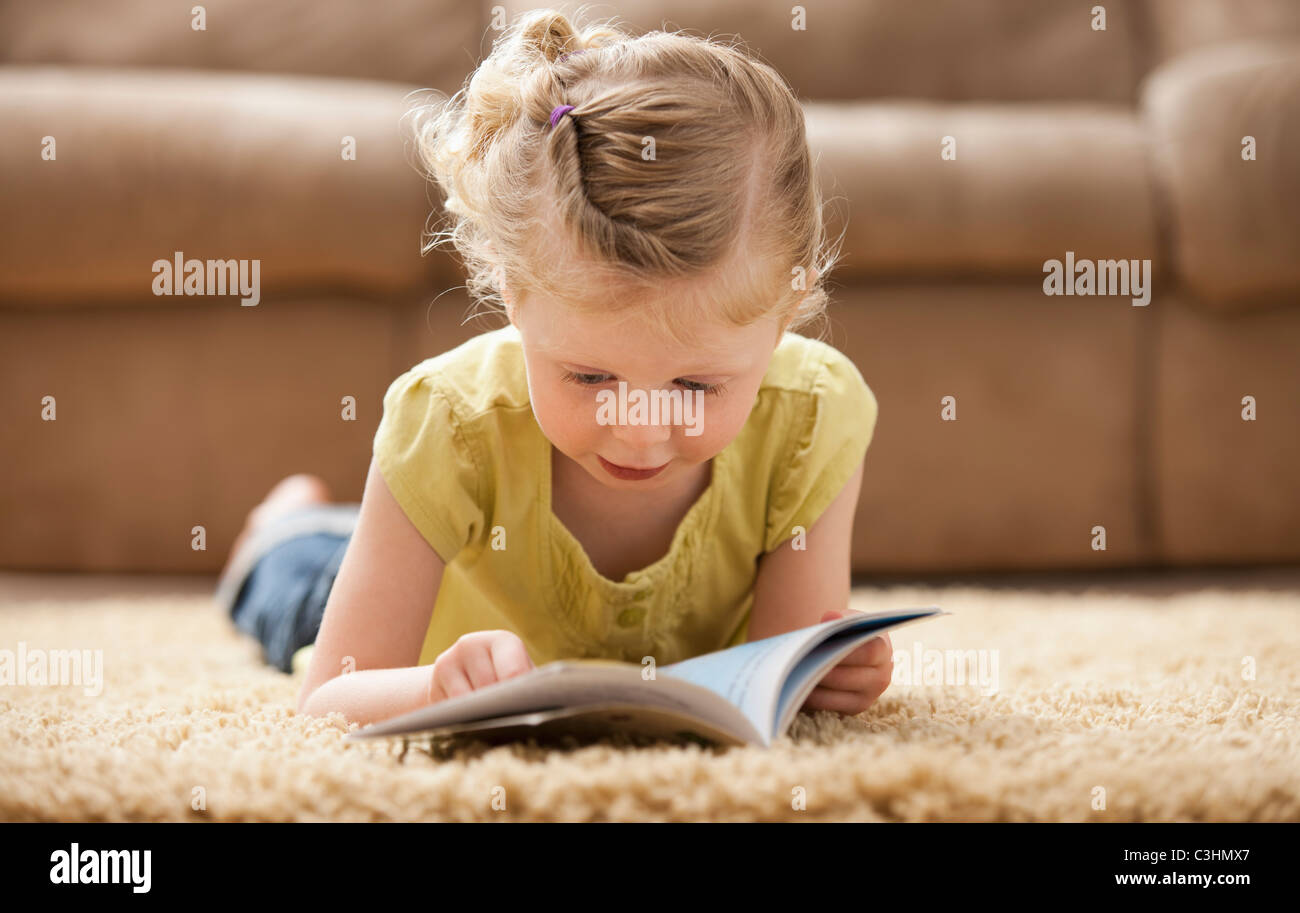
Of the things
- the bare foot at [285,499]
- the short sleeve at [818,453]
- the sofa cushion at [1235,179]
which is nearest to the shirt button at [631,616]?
the short sleeve at [818,453]

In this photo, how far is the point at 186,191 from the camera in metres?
1.41

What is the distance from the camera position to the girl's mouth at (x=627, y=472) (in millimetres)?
776

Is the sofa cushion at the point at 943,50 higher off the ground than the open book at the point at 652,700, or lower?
higher

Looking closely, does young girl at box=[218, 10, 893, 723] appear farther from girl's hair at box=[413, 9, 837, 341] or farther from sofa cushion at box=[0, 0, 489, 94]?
sofa cushion at box=[0, 0, 489, 94]

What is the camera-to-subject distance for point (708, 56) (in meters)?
0.78

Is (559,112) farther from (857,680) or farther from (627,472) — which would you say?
(857,680)

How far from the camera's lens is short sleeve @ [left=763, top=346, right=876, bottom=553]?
926 millimetres

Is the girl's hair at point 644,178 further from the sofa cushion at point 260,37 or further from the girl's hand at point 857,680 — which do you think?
the sofa cushion at point 260,37

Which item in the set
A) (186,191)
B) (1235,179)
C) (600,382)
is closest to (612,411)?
(600,382)

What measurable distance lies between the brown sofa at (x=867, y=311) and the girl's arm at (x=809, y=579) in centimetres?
61

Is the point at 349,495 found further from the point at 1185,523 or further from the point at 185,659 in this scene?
the point at 1185,523

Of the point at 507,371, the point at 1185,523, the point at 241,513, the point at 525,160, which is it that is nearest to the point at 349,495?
the point at 241,513

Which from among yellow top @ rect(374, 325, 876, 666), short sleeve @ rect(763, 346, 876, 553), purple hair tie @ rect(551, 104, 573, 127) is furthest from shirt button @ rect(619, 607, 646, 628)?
purple hair tie @ rect(551, 104, 573, 127)
